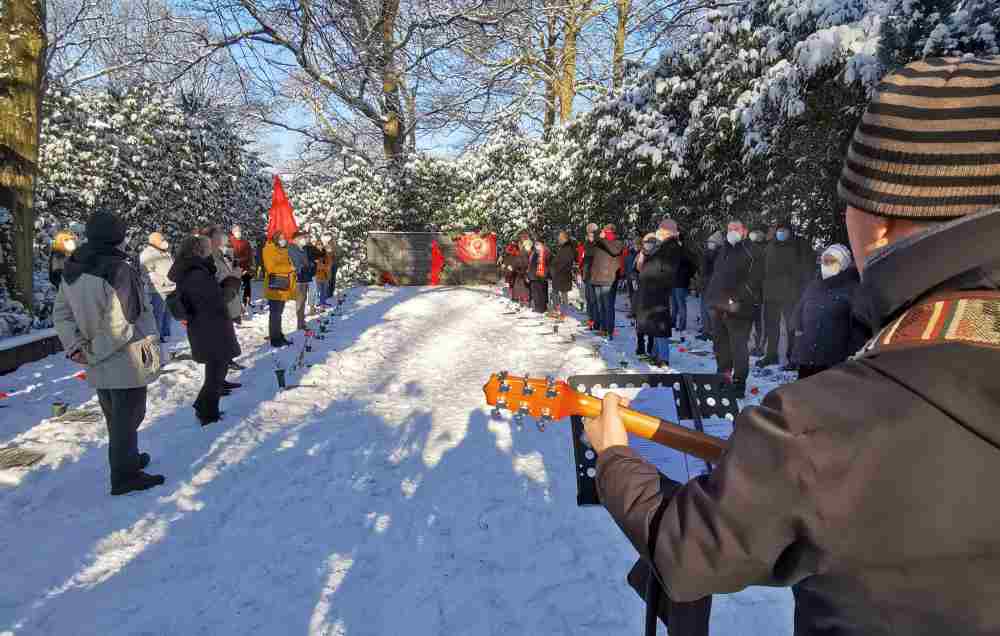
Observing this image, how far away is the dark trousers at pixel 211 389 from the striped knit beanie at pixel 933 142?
671 centimetres

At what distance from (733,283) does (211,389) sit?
6313 mm

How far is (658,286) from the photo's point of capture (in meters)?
8.75

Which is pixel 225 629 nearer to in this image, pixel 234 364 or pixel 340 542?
pixel 340 542

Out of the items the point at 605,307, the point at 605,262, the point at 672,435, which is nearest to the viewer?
the point at 672,435

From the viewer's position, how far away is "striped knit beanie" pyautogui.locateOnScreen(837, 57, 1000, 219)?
102cm

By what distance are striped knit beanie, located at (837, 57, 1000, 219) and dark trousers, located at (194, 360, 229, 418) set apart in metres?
6.71

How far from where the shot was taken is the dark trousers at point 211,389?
6621 mm

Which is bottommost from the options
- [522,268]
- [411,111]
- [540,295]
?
[540,295]

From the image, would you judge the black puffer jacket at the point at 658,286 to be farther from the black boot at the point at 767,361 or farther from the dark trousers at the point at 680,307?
the dark trousers at the point at 680,307

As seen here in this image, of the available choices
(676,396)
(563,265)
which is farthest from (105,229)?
(563,265)

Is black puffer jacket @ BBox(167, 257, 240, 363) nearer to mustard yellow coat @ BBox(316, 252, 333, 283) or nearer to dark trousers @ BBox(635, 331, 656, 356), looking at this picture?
dark trousers @ BBox(635, 331, 656, 356)

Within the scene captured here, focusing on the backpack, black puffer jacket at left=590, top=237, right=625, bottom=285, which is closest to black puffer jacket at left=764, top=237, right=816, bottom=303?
black puffer jacket at left=590, top=237, right=625, bottom=285

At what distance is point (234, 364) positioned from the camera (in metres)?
9.24

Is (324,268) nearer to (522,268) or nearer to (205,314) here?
(522,268)
